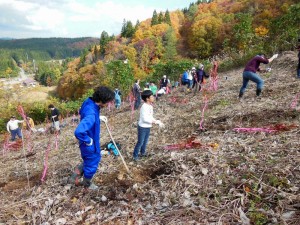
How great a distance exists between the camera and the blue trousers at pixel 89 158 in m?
4.81

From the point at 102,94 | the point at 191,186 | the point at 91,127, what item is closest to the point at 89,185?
the point at 91,127

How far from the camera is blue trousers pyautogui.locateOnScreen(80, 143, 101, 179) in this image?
189 inches

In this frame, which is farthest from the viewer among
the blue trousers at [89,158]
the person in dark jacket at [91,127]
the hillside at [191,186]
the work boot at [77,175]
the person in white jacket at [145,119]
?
the person in white jacket at [145,119]

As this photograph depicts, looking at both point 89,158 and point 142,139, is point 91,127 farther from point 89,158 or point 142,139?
point 142,139

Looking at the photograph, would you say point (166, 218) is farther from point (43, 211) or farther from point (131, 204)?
point (43, 211)

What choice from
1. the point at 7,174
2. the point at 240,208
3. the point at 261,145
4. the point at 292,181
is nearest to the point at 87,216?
the point at 240,208

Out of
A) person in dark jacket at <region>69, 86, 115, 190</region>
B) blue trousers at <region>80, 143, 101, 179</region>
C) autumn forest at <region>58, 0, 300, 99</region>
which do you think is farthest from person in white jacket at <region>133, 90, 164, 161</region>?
autumn forest at <region>58, 0, 300, 99</region>

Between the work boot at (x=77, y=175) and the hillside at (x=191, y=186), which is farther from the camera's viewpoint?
the work boot at (x=77, y=175)

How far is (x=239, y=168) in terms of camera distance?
492 cm

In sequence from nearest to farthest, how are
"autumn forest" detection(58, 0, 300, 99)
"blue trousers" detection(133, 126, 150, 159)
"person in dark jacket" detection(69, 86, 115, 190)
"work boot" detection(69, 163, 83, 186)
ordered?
"person in dark jacket" detection(69, 86, 115, 190), "work boot" detection(69, 163, 83, 186), "blue trousers" detection(133, 126, 150, 159), "autumn forest" detection(58, 0, 300, 99)

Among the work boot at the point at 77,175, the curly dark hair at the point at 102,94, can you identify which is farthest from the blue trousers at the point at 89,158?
the curly dark hair at the point at 102,94

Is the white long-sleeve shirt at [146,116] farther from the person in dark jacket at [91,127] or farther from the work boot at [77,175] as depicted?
the work boot at [77,175]

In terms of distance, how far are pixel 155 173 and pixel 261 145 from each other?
2.45 metres

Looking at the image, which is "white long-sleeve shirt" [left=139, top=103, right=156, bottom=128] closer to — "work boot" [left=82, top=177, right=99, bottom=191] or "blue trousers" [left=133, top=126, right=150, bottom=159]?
"blue trousers" [left=133, top=126, right=150, bottom=159]
